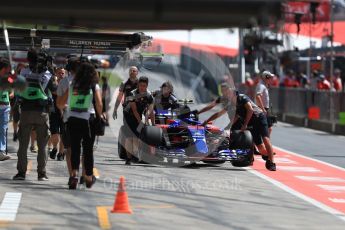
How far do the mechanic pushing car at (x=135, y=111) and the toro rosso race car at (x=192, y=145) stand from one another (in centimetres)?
16

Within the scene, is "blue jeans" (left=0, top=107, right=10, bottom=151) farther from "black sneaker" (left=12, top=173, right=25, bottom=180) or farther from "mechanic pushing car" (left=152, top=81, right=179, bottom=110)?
"mechanic pushing car" (left=152, top=81, right=179, bottom=110)

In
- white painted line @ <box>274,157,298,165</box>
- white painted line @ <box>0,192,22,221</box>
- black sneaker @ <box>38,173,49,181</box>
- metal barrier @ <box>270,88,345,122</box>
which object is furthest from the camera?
metal barrier @ <box>270,88,345,122</box>

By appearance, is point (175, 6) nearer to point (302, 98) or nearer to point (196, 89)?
Answer: point (302, 98)

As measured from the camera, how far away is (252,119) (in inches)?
596

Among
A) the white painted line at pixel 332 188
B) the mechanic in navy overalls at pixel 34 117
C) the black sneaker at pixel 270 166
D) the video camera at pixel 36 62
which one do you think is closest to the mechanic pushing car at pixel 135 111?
the black sneaker at pixel 270 166

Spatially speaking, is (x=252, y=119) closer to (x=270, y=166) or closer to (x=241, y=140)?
(x=241, y=140)

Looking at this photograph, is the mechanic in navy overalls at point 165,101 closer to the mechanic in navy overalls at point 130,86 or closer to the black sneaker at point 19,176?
the mechanic in navy overalls at point 130,86

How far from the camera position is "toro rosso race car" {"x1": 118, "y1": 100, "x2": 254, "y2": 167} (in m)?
15.0

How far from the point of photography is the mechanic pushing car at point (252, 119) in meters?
14.8

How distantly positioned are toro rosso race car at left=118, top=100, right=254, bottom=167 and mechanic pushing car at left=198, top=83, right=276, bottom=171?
20cm

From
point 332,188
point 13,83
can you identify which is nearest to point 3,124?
point 332,188

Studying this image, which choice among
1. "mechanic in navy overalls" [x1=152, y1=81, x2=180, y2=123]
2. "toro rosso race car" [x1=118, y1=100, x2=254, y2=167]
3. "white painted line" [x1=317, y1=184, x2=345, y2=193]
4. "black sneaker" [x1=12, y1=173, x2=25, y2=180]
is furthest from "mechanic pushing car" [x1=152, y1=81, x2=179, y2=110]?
"black sneaker" [x1=12, y1=173, x2=25, y2=180]

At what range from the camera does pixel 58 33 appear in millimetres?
15055

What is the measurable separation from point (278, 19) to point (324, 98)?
10.8 metres
